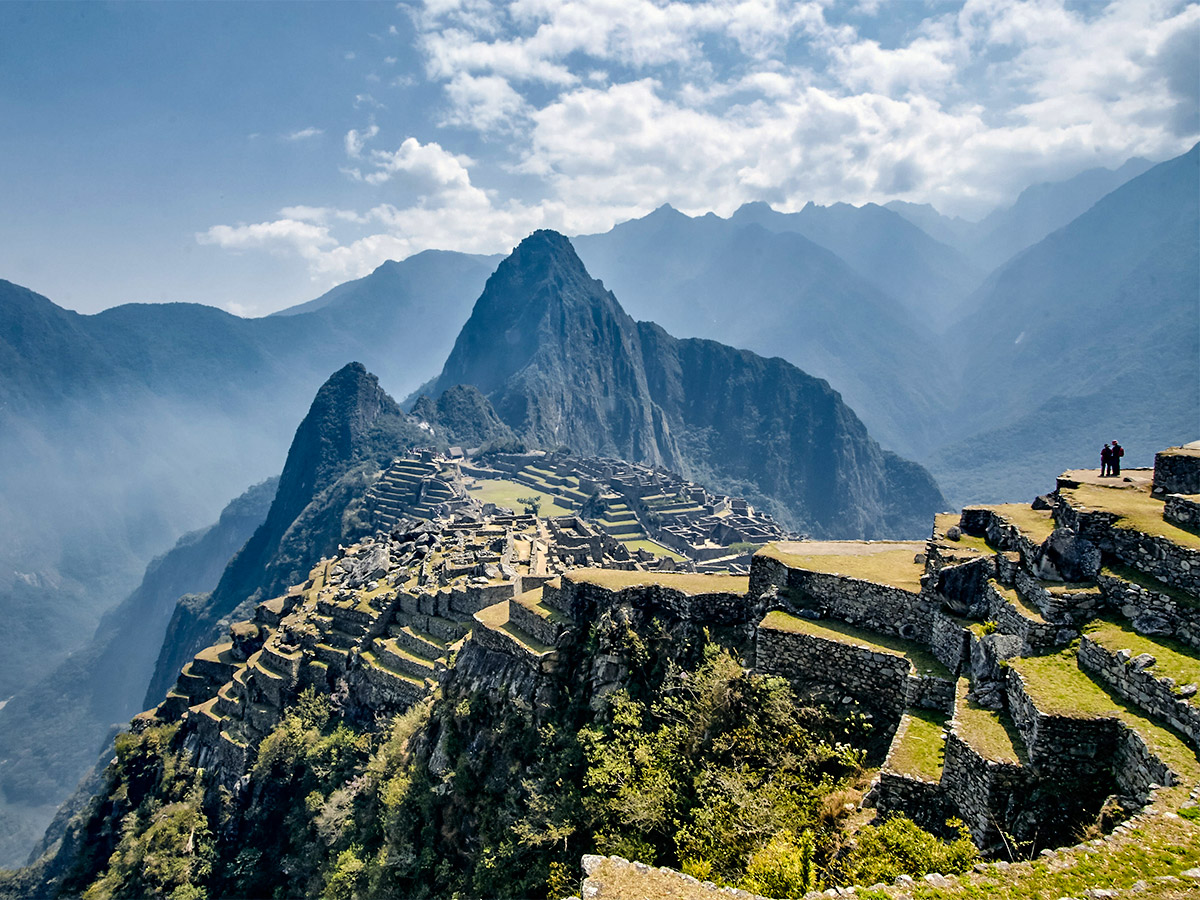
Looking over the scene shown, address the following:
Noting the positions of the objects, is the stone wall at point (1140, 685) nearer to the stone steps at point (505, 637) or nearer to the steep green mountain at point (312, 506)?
the stone steps at point (505, 637)

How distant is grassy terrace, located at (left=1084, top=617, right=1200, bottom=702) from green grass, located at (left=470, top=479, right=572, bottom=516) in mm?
96352

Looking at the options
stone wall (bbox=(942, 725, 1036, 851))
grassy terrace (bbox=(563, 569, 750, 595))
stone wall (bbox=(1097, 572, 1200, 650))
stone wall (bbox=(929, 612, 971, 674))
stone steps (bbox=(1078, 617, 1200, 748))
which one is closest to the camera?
stone steps (bbox=(1078, 617, 1200, 748))

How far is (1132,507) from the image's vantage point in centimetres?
1190

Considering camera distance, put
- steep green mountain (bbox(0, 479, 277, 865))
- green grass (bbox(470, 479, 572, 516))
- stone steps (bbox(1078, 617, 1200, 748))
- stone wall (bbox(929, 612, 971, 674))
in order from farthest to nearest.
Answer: steep green mountain (bbox(0, 479, 277, 865)), green grass (bbox(470, 479, 572, 516)), stone wall (bbox(929, 612, 971, 674)), stone steps (bbox(1078, 617, 1200, 748))

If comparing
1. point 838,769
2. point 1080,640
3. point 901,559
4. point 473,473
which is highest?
point 473,473

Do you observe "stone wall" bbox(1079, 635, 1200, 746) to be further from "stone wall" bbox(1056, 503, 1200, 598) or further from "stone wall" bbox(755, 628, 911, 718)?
"stone wall" bbox(755, 628, 911, 718)

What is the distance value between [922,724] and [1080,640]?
9.85 feet

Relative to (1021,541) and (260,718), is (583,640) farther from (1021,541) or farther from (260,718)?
(260,718)

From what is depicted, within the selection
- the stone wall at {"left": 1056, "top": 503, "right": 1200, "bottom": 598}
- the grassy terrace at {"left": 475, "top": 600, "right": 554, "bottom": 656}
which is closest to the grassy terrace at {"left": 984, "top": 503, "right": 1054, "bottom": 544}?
the stone wall at {"left": 1056, "top": 503, "right": 1200, "bottom": 598}

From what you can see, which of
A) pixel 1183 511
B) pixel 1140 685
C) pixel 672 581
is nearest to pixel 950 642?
pixel 1140 685

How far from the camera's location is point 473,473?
463 ft

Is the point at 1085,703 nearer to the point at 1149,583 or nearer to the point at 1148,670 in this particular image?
the point at 1148,670

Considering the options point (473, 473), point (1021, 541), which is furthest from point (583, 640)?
point (473, 473)

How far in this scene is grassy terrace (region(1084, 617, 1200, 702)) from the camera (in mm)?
8727
